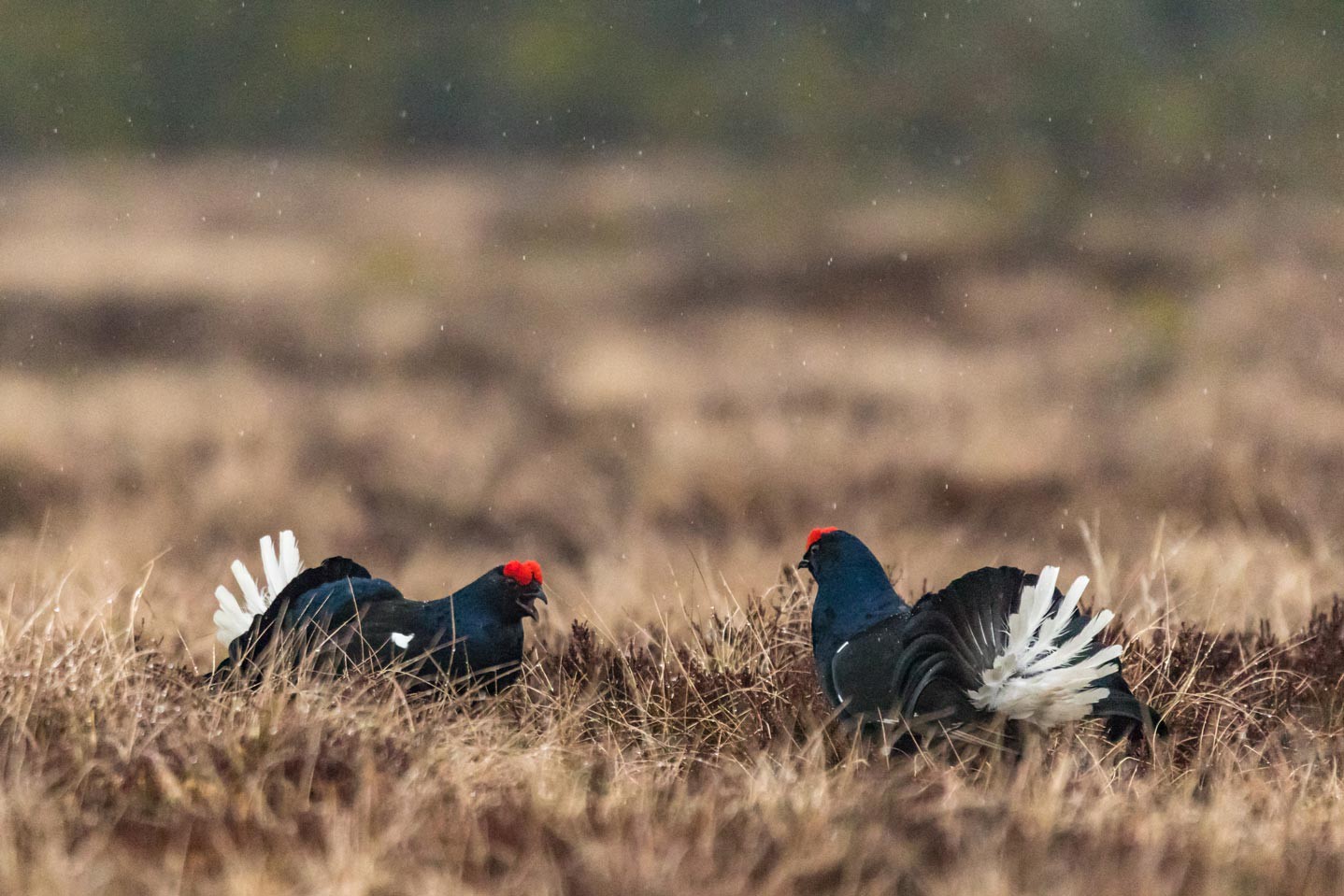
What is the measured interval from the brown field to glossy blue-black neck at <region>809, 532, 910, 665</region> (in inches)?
9.9

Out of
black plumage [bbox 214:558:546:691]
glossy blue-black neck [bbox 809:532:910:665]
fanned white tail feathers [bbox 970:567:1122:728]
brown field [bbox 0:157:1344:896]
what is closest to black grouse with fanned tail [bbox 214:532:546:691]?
black plumage [bbox 214:558:546:691]

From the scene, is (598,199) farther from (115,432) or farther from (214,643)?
(214,643)

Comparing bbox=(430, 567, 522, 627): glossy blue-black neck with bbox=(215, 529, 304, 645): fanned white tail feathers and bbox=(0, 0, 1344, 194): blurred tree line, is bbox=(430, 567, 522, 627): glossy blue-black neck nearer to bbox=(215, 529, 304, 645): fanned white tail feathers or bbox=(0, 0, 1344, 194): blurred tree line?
bbox=(215, 529, 304, 645): fanned white tail feathers

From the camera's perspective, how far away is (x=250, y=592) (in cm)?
498

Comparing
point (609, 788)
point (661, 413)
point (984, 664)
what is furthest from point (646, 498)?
point (609, 788)

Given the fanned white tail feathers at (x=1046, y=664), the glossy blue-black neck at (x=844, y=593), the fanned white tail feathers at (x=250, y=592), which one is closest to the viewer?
the fanned white tail feathers at (x=1046, y=664)

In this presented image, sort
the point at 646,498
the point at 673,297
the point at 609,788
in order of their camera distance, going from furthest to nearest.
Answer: the point at 673,297, the point at 646,498, the point at 609,788

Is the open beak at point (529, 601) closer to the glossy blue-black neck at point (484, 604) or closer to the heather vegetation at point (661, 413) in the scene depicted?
the glossy blue-black neck at point (484, 604)

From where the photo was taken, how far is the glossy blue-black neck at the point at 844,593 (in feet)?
14.3

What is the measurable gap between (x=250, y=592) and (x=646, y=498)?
7.37 m

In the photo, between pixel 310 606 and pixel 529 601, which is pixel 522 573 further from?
pixel 310 606

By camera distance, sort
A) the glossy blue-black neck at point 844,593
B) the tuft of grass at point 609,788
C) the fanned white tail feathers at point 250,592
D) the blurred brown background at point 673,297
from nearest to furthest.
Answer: the tuft of grass at point 609,788, the glossy blue-black neck at point 844,593, the fanned white tail feathers at point 250,592, the blurred brown background at point 673,297

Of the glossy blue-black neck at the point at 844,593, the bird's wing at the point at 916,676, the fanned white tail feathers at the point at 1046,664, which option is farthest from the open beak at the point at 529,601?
the fanned white tail feathers at the point at 1046,664

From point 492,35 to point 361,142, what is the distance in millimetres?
3961
